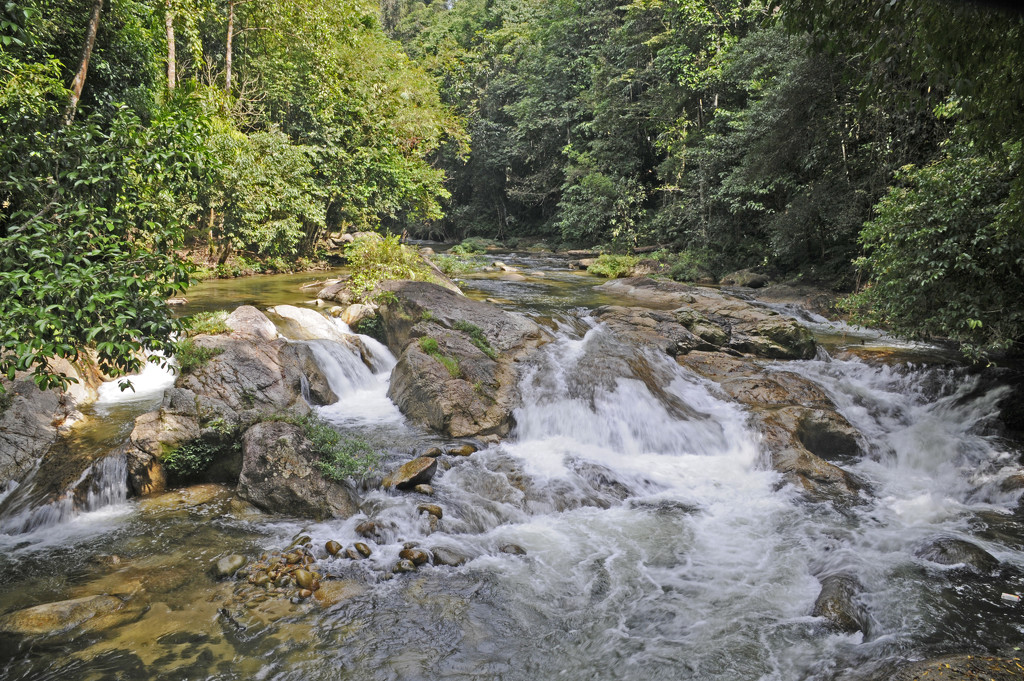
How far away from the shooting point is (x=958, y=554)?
6.51 metres

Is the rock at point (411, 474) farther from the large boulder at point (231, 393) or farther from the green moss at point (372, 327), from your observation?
the green moss at point (372, 327)

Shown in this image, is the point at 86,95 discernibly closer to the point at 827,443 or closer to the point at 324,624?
the point at 324,624

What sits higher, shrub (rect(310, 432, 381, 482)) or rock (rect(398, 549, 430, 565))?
shrub (rect(310, 432, 381, 482))

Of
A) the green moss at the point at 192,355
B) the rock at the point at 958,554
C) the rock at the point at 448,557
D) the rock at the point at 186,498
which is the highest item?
the green moss at the point at 192,355

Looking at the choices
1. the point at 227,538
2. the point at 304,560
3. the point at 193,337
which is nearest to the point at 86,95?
the point at 193,337

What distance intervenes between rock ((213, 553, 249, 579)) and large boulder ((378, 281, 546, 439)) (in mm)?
4076

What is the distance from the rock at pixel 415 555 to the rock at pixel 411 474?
1.39m

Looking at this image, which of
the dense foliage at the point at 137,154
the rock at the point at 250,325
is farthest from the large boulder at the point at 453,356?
the dense foliage at the point at 137,154

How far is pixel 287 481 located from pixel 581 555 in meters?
3.83

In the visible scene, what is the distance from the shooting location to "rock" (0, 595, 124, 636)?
4.98 metres

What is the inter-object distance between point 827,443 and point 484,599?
6.86m

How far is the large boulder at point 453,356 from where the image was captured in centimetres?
1000

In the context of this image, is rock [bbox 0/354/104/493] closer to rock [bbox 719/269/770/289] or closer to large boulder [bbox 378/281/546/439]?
large boulder [bbox 378/281/546/439]

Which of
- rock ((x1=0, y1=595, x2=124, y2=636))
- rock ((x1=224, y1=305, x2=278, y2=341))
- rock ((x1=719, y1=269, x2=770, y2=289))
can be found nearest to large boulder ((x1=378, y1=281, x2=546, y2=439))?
rock ((x1=224, y1=305, x2=278, y2=341))
